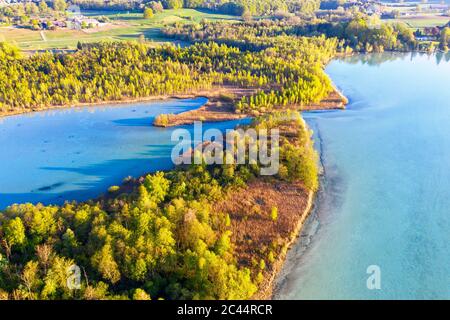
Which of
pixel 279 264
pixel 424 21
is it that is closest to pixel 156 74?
pixel 279 264

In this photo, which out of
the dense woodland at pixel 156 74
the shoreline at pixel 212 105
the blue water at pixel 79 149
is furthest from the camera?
the dense woodland at pixel 156 74

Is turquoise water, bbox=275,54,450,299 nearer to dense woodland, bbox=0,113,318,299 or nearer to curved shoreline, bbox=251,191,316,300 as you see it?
curved shoreline, bbox=251,191,316,300

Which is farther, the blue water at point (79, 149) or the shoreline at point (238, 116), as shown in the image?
the blue water at point (79, 149)

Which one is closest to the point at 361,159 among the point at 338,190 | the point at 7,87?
the point at 338,190

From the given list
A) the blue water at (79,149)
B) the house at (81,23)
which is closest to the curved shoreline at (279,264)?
the blue water at (79,149)

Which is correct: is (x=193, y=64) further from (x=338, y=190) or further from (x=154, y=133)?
(x=338, y=190)

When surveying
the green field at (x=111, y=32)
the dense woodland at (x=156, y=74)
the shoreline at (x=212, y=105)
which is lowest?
the shoreline at (x=212, y=105)

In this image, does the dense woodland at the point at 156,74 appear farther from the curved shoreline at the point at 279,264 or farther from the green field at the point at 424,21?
the green field at the point at 424,21
